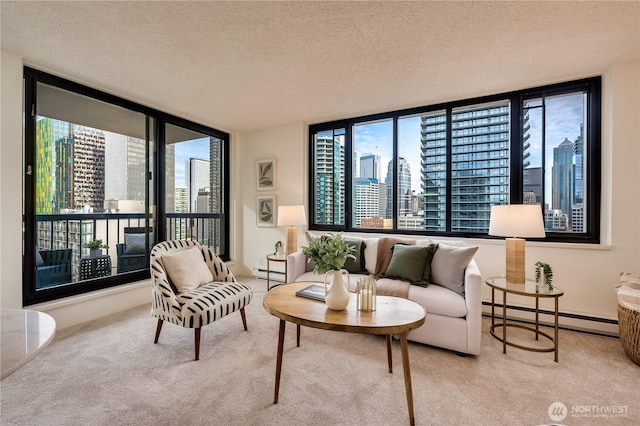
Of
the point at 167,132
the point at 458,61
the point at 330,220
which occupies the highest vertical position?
the point at 458,61

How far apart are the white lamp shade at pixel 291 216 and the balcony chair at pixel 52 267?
2315mm

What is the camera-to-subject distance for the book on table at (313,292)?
Answer: 197 cm

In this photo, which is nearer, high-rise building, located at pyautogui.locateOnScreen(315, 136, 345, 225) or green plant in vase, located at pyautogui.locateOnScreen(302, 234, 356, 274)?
green plant in vase, located at pyautogui.locateOnScreen(302, 234, 356, 274)

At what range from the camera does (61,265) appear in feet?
9.59

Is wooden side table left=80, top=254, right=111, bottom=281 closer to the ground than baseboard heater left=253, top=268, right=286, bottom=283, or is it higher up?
Answer: higher up

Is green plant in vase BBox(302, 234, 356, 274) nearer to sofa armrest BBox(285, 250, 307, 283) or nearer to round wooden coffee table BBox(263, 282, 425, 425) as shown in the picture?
round wooden coffee table BBox(263, 282, 425, 425)

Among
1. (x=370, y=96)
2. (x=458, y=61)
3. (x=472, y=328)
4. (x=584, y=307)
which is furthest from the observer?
(x=370, y=96)

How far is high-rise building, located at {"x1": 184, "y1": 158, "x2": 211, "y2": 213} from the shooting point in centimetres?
418

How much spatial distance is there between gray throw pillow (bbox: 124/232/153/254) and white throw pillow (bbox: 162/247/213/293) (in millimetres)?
1285

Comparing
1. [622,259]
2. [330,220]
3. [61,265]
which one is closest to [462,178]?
[622,259]

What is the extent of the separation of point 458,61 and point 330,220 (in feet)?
8.26

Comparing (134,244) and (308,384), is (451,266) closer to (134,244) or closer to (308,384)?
(308,384)

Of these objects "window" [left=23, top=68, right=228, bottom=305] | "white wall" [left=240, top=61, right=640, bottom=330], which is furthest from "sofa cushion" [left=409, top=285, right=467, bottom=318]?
"window" [left=23, top=68, right=228, bottom=305]

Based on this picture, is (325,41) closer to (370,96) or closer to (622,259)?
(370,96)
